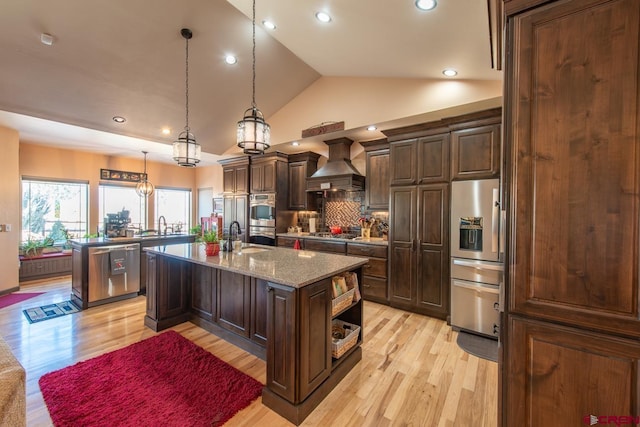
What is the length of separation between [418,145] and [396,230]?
126cm

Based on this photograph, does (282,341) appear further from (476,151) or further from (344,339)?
(476,151)

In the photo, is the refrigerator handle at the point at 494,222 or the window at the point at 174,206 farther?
the window at the point at 174,206

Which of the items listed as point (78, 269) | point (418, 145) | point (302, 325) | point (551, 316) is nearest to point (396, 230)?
point (418, 145)

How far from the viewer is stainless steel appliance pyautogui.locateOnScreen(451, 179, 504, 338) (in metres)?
2.99

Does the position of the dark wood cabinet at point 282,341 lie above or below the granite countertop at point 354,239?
below

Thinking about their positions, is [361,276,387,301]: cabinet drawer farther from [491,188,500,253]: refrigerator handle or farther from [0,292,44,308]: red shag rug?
[0,292,44,308]: red shag rug

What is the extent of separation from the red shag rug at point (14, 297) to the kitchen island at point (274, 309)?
9.05 ft

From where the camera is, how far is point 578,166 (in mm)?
1102

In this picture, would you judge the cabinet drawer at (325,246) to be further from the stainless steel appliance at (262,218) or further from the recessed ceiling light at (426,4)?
the recessed ceiling light at (426,4)

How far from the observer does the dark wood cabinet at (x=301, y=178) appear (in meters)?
5.46

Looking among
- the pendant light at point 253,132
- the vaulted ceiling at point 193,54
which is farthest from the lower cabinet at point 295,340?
the vaulted ceiling at point 193,54

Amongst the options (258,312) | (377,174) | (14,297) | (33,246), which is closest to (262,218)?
(377,174)

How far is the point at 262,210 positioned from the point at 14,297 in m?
4.27

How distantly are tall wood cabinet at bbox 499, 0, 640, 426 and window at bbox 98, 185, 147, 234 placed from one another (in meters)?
7.90
